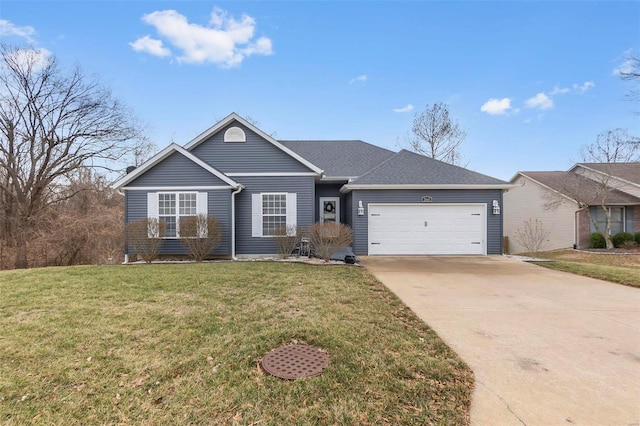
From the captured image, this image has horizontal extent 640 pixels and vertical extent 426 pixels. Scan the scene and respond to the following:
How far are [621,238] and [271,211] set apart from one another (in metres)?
A: 19.4

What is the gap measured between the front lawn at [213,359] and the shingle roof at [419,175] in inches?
277

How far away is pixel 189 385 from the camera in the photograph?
8.78ft

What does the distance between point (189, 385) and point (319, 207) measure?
37.2 feet

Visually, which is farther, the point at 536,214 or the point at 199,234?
the point at 536,214

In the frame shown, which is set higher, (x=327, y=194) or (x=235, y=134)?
(x=235, y=134)

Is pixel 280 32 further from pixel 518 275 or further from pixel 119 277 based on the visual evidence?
pixel 518 275

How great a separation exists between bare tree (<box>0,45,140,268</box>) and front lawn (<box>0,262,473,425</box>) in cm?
1259

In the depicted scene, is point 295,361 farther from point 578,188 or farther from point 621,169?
point 621,169

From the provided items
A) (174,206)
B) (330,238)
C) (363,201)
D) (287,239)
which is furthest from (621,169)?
(174,206)

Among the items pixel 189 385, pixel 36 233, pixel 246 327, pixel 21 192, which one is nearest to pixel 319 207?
pixel 246 327

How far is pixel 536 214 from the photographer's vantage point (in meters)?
19.1

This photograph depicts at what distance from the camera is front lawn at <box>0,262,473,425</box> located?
236 cm

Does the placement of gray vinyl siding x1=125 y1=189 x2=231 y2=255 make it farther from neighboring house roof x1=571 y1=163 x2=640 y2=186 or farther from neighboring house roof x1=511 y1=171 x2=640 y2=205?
neighboring house roof x1=571 y1=163 x2=640 y2=186

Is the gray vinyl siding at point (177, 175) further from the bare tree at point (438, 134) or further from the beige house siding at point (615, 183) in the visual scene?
the beige house siding at point (615, 183)
